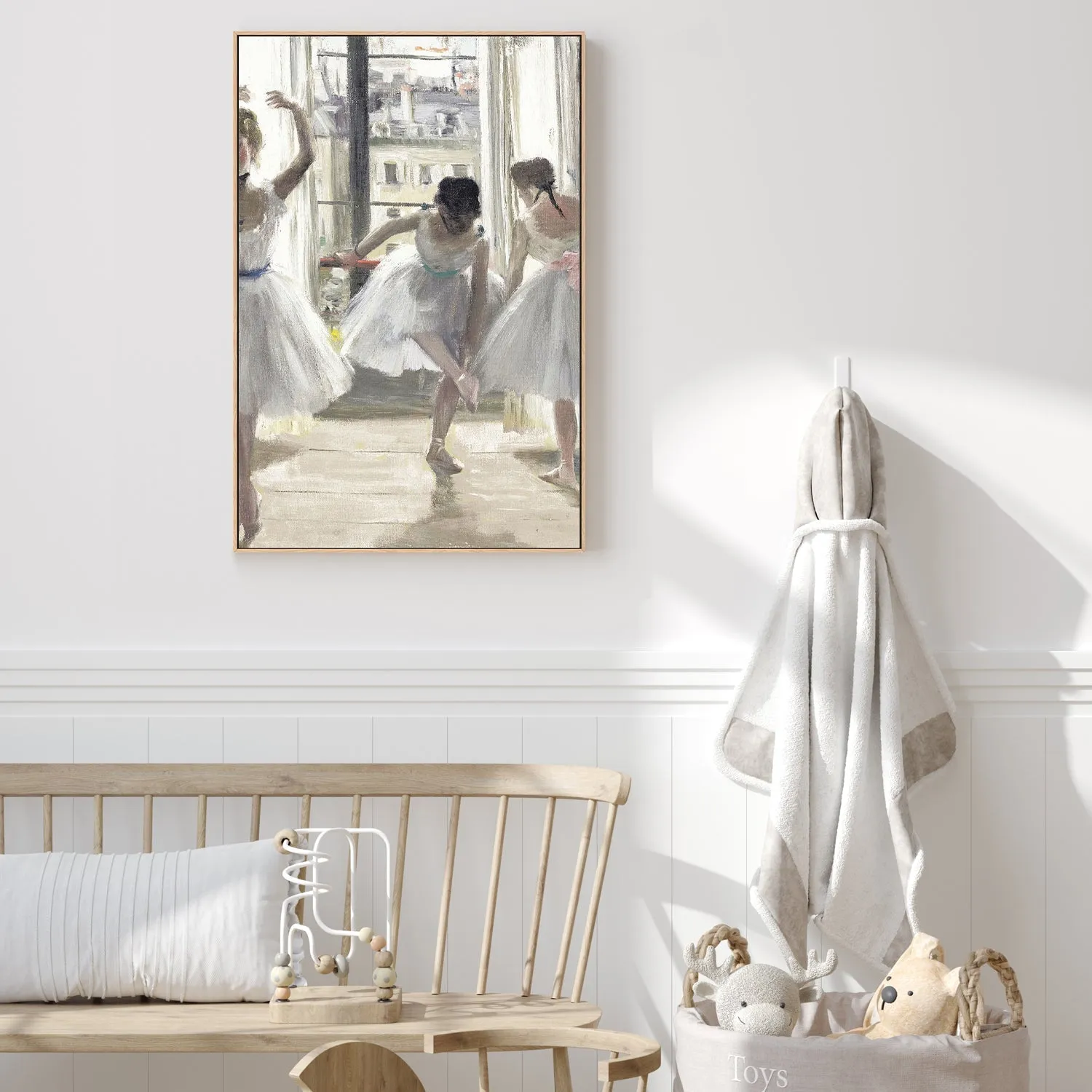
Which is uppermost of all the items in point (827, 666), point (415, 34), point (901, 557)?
point (415, 34)

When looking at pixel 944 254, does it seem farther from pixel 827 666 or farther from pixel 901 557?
pixel 827 666

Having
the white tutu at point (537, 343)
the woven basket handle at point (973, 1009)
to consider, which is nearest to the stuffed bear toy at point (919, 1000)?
the woven basket handle at point (973, 1009)

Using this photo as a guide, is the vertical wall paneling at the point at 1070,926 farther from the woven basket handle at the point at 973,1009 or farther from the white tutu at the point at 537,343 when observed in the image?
the white tutu at the point at 537,343

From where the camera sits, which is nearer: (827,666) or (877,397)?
(827,666)

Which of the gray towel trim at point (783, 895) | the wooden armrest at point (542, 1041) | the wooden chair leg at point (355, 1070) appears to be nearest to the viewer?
the wooden chair leg at point (355, 1070)

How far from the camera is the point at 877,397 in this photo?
85.0 inches

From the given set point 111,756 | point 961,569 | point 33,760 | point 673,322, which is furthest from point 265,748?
point 961,569

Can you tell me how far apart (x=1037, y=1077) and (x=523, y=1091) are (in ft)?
3.17

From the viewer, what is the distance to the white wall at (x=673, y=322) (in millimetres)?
2150

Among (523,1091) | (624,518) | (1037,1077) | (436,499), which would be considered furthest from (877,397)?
(523,1091)

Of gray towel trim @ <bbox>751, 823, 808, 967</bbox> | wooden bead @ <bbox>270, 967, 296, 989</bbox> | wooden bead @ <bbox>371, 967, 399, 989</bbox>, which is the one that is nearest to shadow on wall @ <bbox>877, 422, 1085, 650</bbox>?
gray towel trim @ <bbox>751, 823, 808, 967</bbox>

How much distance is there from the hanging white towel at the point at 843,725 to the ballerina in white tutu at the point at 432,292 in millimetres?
678

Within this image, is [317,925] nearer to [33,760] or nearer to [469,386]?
[33,760]

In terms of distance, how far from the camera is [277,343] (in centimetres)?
215
